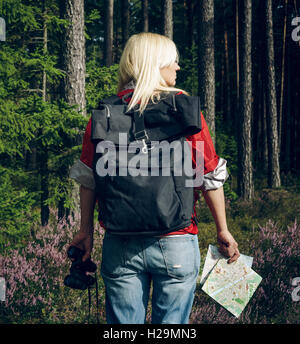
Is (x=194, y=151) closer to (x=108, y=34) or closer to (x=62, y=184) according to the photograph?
(x=62, y=184)

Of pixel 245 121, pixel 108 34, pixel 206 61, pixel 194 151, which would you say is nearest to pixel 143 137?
pixel 194 151

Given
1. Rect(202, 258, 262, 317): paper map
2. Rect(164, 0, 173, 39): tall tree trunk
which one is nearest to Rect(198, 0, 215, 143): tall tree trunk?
Rect(164, 0, 173, 39): tall tree trunk

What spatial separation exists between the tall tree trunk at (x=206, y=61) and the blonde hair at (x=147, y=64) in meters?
10.2

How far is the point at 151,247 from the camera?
2068mm

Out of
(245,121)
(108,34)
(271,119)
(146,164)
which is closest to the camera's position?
(146,164)

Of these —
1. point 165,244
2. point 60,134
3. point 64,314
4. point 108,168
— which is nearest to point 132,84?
point 108,168

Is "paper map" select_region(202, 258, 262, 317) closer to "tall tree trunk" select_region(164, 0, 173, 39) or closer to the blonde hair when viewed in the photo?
the blonde hair

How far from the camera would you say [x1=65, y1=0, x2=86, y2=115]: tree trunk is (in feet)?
24.1

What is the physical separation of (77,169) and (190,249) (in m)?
0.80

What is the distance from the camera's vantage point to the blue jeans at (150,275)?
207cm

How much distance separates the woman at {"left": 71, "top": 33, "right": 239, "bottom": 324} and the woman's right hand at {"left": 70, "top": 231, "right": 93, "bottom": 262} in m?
0.28

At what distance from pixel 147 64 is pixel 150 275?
1.17 meters

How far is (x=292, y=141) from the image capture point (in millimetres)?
22328
